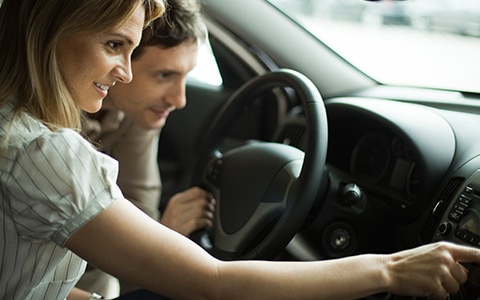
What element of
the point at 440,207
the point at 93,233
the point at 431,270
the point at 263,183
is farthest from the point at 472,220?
the point at 93,233

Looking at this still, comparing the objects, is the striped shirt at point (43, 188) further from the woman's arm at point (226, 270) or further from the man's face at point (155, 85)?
the man's face at point (155, 85)

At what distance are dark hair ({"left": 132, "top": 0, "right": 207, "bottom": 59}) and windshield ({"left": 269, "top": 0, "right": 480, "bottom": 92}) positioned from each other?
47cm

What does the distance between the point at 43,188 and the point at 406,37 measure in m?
1.67

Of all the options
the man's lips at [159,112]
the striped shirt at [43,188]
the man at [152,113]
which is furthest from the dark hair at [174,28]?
the striped shirt at [43,188]

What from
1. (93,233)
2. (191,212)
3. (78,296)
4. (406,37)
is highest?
(406,37)

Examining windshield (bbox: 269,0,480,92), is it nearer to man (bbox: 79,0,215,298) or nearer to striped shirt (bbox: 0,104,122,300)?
man (bbox: 79,0,215,298)

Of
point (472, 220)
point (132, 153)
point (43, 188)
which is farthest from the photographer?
point (132, 153)

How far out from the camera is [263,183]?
159 cm

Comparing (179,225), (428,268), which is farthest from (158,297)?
(428,268)

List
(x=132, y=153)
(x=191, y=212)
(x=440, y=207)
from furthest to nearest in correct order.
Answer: (x=132, y=153) → (x=191, y=212) → (x=440, y=207)

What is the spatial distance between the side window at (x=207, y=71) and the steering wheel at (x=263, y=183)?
0.66 m

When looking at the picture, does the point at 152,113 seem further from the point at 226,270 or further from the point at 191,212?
the point at 226,270

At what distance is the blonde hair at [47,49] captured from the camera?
3.93 feet

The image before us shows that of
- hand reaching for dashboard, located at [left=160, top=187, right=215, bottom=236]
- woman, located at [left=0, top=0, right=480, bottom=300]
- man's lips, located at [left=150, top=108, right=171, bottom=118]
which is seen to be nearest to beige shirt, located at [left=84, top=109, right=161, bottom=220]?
man's lips, located at [left=150, top=108, right=171, bottom=118]
